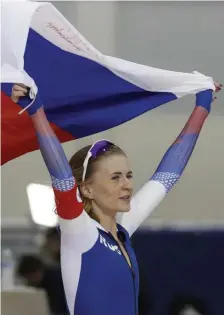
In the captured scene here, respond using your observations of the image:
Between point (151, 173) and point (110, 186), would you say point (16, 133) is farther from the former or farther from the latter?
point (151, 173)

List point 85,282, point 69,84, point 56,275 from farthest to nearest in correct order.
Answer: point 56,275 < point 69,84 < point 85,282

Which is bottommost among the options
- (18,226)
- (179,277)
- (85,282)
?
(179,277)

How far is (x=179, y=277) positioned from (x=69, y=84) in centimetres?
85

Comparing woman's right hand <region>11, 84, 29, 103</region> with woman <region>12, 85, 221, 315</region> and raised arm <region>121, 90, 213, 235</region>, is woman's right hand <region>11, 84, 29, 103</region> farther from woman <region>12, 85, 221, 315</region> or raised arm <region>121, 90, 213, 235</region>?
raised arm <region>121, 90, 213, 235</region>

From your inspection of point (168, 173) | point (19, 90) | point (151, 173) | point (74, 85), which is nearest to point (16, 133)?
point (74, 85)

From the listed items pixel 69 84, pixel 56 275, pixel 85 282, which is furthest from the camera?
pixel 56 275

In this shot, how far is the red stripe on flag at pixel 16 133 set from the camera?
162cm

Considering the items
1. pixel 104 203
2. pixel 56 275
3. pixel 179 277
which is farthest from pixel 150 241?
pixel 104 203

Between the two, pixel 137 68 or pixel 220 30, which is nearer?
pixel 137 68

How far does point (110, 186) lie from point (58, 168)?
0.19 m

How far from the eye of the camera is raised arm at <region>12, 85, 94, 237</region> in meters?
1.47

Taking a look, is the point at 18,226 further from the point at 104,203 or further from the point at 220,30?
the point at 220,30

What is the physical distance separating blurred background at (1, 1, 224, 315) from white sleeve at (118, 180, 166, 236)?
0.42 m

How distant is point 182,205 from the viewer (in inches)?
90.3
